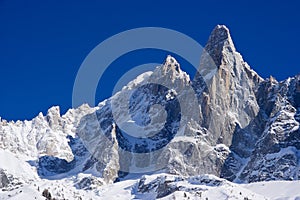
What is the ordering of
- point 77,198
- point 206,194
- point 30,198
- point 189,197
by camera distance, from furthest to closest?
point 77,198
point 206,194
point 189,197
point 30,198

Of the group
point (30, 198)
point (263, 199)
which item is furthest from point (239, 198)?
point (30, 198)

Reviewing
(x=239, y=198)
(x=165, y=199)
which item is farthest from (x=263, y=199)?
(x=165, y=199)

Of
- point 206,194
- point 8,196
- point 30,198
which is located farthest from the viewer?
point 206,194

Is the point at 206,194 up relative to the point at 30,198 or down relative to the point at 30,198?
up

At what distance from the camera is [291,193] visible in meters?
196

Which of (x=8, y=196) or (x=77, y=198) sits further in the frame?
(x=77, y=198)

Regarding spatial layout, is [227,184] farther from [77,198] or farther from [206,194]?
[77,198]

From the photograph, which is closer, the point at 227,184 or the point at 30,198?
the point at 30,198

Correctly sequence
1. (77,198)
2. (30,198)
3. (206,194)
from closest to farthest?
(30,198) → (206,194) → (77,198)

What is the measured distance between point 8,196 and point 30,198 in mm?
13772

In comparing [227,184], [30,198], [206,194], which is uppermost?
[227,184]

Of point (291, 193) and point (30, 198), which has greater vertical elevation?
point (291, 193)

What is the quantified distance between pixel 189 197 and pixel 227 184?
127 feet

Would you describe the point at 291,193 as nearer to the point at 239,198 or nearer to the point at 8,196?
the point at 239,198
